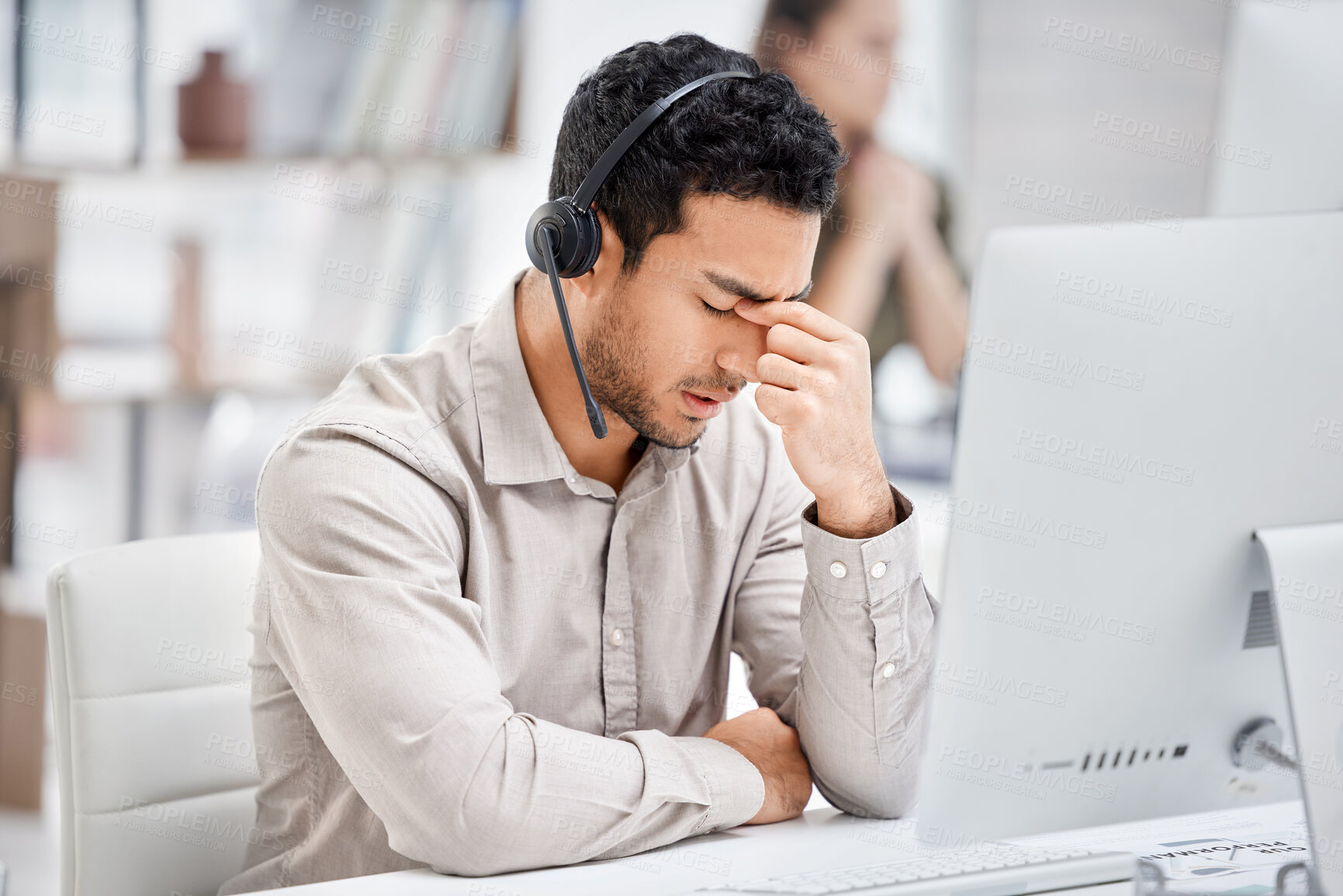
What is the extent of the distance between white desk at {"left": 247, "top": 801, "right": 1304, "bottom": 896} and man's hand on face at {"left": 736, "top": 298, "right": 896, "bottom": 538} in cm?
27

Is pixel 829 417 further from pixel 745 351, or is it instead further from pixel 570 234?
pixel 570 234

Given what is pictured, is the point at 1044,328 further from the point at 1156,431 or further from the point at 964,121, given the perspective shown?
the point at 964,121

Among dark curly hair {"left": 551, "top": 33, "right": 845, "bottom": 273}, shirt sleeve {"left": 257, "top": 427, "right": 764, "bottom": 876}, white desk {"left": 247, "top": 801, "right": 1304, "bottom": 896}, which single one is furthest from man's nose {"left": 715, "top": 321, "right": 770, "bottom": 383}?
white desk {"left": 247, "top": 801, "right": 1304, "bottom": 896}

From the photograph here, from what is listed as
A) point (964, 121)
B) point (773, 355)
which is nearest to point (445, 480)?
point (773, 355)

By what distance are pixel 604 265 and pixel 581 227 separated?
7cm

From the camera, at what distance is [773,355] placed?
106 centimetres

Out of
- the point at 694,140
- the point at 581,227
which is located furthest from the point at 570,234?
the point at 694,140

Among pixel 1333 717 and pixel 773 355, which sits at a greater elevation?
pixel 773 355

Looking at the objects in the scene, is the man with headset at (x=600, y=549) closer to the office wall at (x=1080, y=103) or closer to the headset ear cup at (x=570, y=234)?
the headset ear cup at (x=570, y=234)

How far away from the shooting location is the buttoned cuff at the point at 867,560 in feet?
3.41

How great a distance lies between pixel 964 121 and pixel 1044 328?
1953mm

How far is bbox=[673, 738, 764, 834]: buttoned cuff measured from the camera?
3.18ft

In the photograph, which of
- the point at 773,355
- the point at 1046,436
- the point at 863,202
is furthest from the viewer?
the point at 863,202

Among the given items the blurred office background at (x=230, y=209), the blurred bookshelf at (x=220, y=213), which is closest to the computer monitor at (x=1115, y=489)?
the blurred office background at (x=230, y=209)
